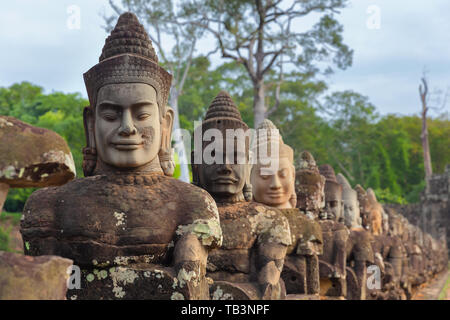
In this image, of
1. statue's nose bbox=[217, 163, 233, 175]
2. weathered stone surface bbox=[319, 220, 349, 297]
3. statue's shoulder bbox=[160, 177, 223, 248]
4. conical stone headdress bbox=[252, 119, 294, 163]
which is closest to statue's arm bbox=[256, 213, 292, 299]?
statue's nose bbox=[217, 163, 233, 175]

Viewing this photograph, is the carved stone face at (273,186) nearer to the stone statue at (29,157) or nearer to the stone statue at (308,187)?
the stone statue at (308,187)

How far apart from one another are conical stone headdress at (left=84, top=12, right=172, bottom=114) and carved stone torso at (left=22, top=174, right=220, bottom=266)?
2.07ft

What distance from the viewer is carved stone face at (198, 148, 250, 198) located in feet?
14.4

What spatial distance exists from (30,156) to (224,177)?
2.39 meters

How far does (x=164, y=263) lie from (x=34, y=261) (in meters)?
1.36

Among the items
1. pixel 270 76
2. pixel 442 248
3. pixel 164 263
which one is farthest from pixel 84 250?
pixel 270 76

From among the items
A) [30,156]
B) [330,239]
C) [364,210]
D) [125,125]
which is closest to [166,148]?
Answer: [125,125]

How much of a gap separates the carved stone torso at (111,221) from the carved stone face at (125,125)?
14 centimetres

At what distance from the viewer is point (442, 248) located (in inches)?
956

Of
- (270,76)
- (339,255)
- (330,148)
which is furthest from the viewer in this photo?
(330,148)

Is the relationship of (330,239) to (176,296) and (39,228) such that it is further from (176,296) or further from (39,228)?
(39,228)
